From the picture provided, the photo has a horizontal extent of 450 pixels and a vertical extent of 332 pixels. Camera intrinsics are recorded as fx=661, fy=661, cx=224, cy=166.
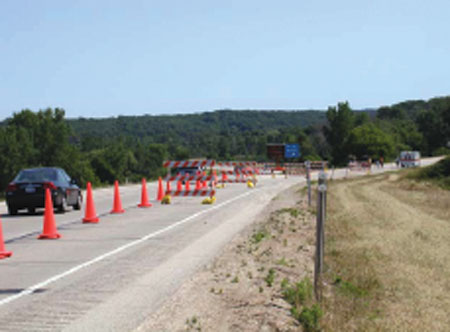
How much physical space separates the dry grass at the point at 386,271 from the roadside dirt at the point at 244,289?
1.59ft

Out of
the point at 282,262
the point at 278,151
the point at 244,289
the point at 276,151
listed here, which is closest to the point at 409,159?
the point at 278,151

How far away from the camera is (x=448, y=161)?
36.8 metres

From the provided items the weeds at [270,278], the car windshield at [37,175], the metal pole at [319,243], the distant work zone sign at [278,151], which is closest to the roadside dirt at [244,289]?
the weeds at [270,278]

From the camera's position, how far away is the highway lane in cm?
690

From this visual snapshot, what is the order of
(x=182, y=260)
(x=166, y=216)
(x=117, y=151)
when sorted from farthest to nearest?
1. (x=117, y=151)
2. (x=166, y=216)
3. (x=182, y=260)

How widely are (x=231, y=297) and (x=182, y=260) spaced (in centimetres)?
316

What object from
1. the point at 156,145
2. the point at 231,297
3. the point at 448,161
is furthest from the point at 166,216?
the point at 156,145

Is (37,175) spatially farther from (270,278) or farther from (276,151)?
(276,151)

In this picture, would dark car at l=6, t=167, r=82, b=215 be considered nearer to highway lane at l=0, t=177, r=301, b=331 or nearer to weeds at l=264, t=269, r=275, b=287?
highway lane at l=0, t=177, r=301, b=331

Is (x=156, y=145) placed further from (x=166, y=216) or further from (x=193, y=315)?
(x=193, y=315)

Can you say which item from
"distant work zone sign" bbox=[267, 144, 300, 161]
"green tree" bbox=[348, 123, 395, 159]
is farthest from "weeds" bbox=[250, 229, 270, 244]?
"green tree" bbox=[348, 123, 395, 159]

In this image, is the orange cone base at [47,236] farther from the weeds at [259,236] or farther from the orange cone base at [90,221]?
the weeds at [259,236]

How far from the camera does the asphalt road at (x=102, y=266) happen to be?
6883mm

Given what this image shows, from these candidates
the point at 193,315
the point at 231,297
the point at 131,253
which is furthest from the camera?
the point at 131,253
